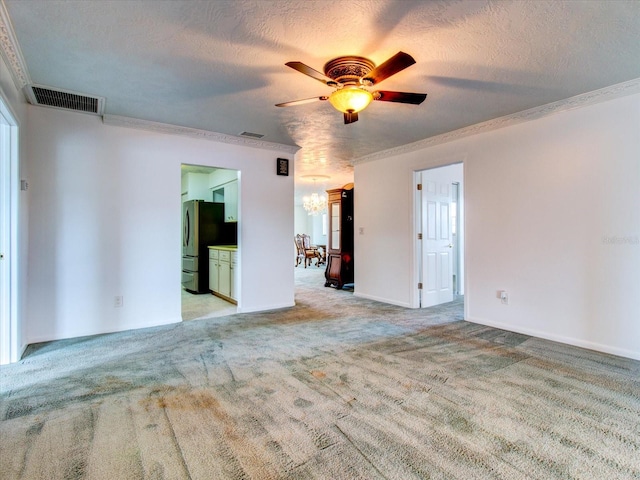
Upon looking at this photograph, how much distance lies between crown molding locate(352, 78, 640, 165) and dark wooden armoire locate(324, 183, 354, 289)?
1921 mm

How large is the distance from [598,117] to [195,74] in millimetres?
3636

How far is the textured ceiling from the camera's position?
1.94 m

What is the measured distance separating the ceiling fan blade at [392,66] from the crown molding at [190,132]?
8.50ft

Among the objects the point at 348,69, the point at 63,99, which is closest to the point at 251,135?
the point at 63,99

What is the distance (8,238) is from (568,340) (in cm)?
516

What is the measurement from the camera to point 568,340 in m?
3.26

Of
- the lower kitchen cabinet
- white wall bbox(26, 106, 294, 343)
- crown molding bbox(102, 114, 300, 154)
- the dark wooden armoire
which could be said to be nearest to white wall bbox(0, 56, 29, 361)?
white wall bbox(26, 106, 294, 343)

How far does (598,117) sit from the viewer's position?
121 inches

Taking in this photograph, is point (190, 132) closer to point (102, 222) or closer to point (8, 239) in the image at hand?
point (102, 222)

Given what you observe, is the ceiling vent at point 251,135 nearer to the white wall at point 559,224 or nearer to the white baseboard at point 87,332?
the white wall at point 559,224

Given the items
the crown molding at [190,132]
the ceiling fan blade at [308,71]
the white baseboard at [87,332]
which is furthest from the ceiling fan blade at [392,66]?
the white baseboard at [87,332]

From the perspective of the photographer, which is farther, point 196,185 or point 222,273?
point 196,185

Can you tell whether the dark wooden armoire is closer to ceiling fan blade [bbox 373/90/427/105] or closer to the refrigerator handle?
the refrigerator handle

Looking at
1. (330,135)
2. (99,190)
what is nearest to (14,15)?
(99,190)
